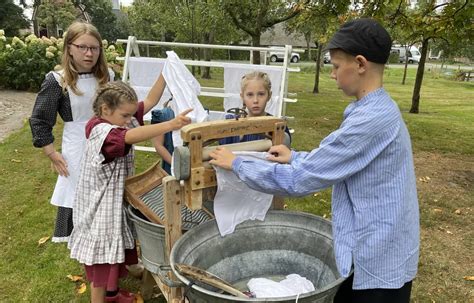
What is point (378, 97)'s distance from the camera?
1438 millimetres

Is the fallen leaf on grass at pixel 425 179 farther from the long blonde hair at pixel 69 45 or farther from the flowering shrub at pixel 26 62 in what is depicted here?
the flowering shrub at pixel 26 62

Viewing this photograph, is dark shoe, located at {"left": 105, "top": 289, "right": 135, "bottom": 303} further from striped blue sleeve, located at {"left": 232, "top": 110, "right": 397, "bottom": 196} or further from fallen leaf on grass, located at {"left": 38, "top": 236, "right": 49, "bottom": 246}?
striped blue sleeve, located at {"left": 232, "top": 110, "right": 397, "bottom": 196}

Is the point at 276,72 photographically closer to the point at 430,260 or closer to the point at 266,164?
the point at 430,260

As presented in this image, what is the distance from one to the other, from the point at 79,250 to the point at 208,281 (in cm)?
103

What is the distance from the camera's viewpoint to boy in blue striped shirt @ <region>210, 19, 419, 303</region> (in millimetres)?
1404

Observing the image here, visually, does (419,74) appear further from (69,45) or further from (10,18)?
(10,18)

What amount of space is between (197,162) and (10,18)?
1240 inches

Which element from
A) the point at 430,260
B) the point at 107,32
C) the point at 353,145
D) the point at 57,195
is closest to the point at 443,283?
the point at 430,260

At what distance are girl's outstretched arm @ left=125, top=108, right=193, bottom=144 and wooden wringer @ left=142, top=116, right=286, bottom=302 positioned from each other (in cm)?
18

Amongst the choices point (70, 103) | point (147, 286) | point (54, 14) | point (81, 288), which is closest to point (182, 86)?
point (70, 103)

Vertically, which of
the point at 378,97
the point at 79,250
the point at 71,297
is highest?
the point at 378,97

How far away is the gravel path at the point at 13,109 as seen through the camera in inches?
294

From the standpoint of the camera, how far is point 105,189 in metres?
2.22

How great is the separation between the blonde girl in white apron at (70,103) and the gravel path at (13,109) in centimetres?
484
